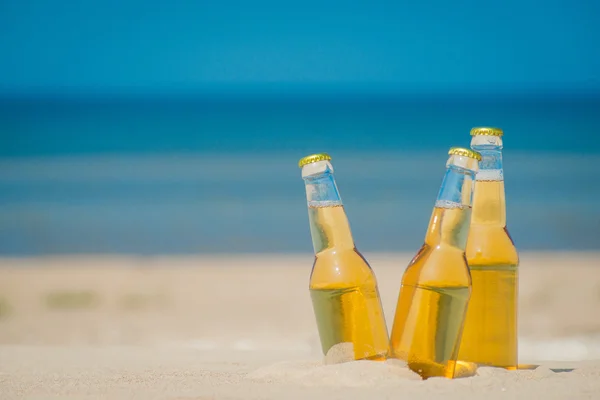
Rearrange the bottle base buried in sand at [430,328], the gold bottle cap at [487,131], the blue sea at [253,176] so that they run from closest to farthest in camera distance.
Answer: the bottle base buried in sand at [430,328], the gold bottle cap at [487,131], the blue sea at [253,176]

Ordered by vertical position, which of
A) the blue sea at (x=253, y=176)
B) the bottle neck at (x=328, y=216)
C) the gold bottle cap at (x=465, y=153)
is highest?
the blue sea at (x=253, y=176)

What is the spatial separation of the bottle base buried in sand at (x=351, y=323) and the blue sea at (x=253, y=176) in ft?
8.05

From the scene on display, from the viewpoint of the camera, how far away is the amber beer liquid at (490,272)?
1.03 meters

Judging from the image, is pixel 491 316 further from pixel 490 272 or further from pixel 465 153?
pixel 465 153

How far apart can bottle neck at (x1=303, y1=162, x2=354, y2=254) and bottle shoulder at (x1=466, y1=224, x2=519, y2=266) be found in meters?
0.16

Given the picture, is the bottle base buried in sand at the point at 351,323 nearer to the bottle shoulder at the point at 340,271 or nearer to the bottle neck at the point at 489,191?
the bottle shoulder at the point at 340,271

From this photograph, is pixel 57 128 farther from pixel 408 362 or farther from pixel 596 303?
pixel 408 362

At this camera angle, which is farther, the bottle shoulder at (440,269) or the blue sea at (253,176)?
the blue sea at (253,176)

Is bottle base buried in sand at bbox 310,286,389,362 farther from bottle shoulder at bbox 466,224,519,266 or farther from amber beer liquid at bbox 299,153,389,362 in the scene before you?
bottle shoulder at bbox 466,224,519,266

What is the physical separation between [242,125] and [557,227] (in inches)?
329

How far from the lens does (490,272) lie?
1029 millimetres

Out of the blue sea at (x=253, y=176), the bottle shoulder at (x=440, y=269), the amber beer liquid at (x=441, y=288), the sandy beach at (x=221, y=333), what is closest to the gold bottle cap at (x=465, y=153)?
Answer: the amber beer liquid at (x=441, y=288)

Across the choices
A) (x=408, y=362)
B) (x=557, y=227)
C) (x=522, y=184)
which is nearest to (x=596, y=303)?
(x=408, y=362)

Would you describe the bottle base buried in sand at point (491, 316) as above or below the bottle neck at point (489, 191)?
below
